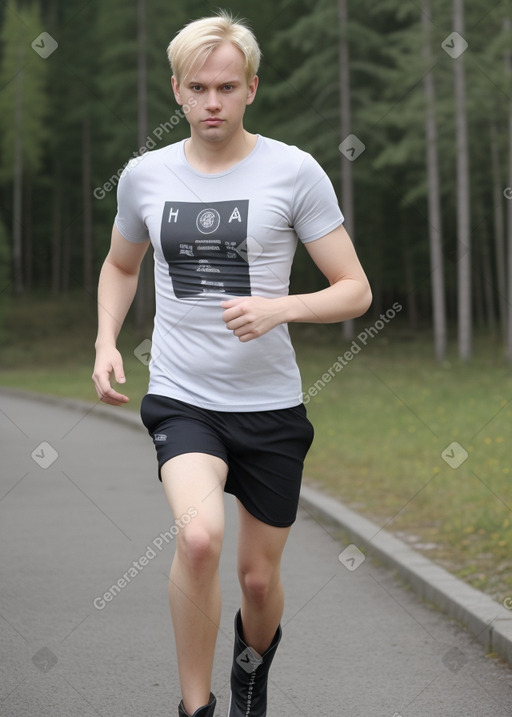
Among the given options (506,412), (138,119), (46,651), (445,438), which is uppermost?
(46,651)

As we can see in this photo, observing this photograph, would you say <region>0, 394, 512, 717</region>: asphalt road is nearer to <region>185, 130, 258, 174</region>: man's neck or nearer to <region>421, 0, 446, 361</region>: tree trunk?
<region>185, 130, 258, 174</region>: man's neck

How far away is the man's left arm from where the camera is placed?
3324mm

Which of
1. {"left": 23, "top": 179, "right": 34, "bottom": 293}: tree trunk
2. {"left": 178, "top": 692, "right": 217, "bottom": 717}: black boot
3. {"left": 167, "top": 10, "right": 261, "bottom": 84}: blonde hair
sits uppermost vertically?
{"left": 167, "top": 10, "right": 261, "bottom": 84}: blonde hair

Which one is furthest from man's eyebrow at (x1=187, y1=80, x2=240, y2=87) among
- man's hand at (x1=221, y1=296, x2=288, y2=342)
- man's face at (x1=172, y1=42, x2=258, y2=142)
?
man's hand at (x1=221, y1=296, x2=288, y2=342)

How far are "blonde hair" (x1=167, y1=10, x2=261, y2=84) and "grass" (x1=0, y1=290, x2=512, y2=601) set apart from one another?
3.21 m

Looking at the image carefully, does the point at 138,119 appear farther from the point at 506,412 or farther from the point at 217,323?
the point at 217,323

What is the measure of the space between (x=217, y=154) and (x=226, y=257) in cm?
33

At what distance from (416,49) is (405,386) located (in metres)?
12.2

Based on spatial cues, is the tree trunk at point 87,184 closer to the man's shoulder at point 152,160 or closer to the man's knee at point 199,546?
the man's shoulder at point 152,160

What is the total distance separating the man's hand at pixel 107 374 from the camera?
11.9 feet

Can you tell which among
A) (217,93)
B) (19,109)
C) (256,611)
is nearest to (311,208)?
(217,93)

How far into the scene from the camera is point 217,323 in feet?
11.9

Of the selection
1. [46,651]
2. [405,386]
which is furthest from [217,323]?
[405,386]

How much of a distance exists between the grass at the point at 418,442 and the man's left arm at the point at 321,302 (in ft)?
8.84
